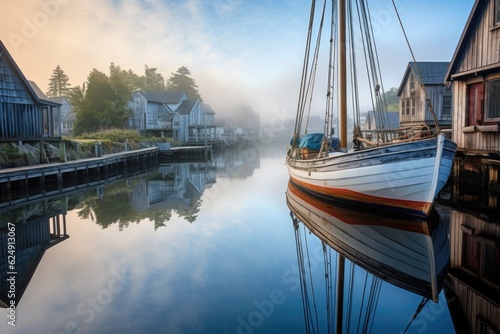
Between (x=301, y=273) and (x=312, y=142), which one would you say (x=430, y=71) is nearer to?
(x=312, y=142)

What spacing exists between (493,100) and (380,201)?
7327 millimetres

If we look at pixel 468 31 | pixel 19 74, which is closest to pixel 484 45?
pixel 468 31

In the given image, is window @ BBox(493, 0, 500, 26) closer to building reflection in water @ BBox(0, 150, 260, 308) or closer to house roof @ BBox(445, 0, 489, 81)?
house roof @ BBox(445, 0, 489, 81)

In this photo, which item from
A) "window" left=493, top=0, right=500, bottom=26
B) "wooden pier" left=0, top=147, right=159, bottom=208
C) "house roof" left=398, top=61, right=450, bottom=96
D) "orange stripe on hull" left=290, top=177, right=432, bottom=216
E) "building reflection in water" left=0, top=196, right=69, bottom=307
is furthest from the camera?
"house roof" left=398, top=61, right=450, bottom=96

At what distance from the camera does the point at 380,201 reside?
466 inches

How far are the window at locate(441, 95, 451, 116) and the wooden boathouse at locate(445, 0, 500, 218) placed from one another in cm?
1033

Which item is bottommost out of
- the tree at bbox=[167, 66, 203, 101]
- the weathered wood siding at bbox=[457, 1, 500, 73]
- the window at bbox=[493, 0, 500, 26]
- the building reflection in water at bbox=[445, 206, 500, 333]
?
the building reflection in water at bbox=[445, 206, 500, 333]

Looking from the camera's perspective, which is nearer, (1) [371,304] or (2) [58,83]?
(1) [371,304]

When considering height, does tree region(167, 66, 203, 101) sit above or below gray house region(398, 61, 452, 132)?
above

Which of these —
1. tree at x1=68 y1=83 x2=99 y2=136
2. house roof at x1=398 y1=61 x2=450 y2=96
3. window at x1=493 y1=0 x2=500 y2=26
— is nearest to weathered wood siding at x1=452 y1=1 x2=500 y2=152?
window at x1=493 y1=0 x2=500 y2=26

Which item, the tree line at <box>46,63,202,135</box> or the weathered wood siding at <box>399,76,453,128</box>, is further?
the tree line at <box>46,63,202,135</box>

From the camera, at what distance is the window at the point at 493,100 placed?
14297 mm

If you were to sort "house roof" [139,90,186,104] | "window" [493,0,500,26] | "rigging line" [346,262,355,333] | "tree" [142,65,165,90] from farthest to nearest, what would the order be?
"tree" [142,65,165,90] → "house roof" [139,90,186,104] → "window" [493,0,500,26] → "rigging line" [346,262,355,333]

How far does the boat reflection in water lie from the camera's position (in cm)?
686
